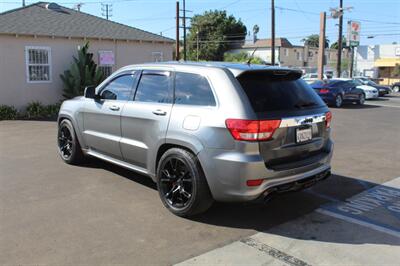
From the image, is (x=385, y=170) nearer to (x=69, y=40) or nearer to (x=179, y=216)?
(x=179, y=216)

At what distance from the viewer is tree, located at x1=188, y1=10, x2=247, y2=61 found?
230 ft

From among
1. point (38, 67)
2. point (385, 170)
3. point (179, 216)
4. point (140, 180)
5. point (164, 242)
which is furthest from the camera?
point (38, 67)

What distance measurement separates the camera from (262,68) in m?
4.78

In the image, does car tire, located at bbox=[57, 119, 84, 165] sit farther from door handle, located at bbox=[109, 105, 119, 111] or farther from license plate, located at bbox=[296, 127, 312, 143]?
license plate, located at bbox=[296, 127, 312, 143]

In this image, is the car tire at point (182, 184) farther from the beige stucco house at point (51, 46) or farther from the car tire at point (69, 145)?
the beige stucco house at point (51, 46)

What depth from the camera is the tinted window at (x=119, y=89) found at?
5824mm

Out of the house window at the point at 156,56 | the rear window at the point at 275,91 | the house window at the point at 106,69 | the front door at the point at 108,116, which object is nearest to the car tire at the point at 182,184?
the rear window at the point at 275,91

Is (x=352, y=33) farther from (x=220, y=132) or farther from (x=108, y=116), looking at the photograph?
(x=220, y=132)

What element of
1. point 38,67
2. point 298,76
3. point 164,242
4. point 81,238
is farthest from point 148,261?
point 38,67

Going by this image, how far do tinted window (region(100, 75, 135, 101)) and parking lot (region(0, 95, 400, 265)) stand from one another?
1.28 meters

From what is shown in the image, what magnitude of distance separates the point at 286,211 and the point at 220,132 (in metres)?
1.53

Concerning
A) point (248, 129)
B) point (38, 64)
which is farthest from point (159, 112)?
point (38, 64)

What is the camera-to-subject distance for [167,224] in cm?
465

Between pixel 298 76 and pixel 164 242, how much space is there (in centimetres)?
255
